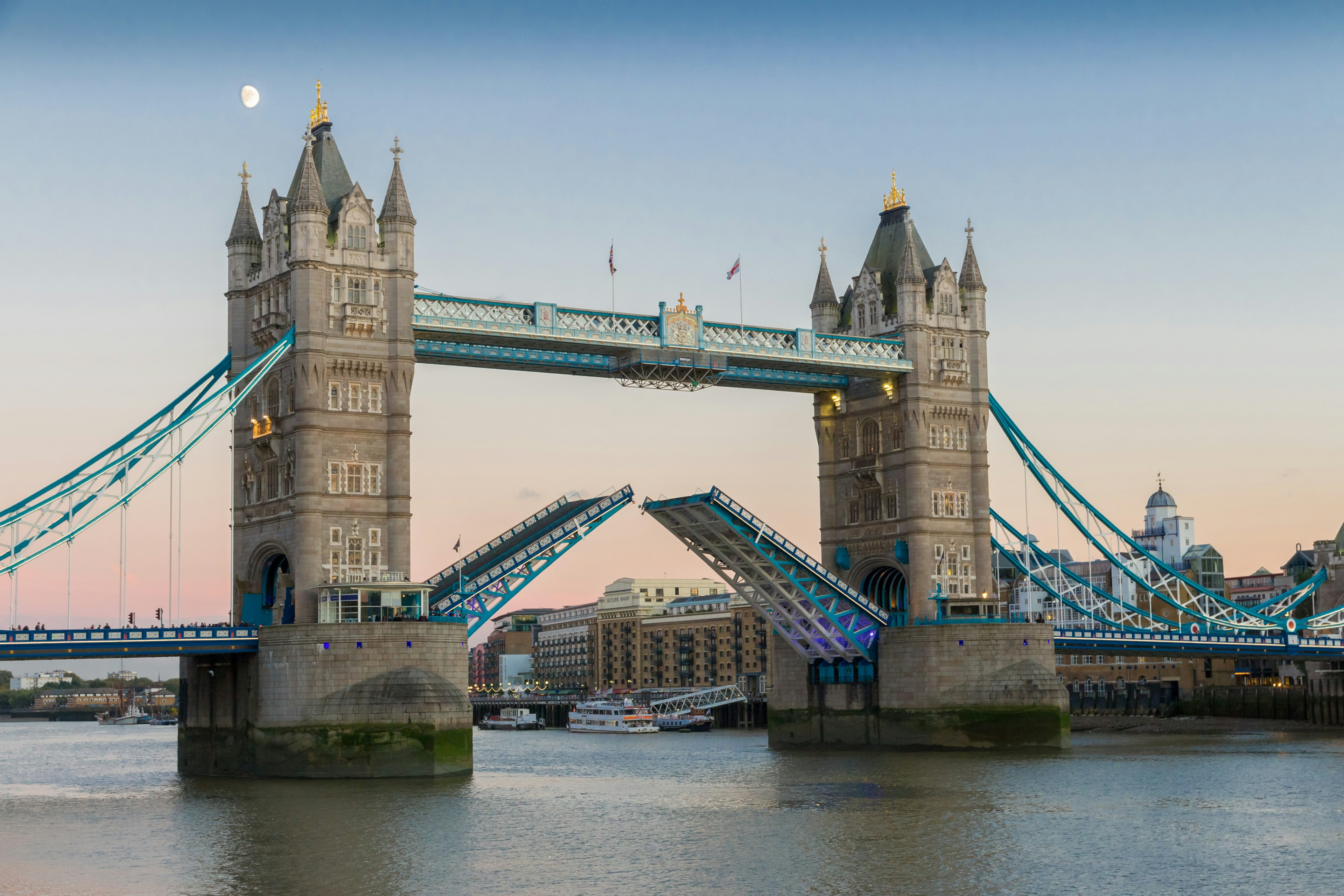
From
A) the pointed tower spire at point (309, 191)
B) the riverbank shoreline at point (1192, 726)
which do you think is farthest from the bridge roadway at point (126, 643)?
the riverbank shoreline at point (1192, 726)

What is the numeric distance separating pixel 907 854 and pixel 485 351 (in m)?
31.8

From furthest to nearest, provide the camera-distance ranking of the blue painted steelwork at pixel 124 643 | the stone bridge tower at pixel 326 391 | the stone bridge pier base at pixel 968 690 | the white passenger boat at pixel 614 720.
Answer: the white passenger boat at pixel 614 720
the stone bridge pier base at pixel 968 690
the stone bridge tower at pixel 326 391
the blue painted steelwork at pixel 124 643

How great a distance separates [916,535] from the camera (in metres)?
73.1

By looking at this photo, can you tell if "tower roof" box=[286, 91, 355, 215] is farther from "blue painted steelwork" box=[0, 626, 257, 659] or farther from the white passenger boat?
the white passenger boat

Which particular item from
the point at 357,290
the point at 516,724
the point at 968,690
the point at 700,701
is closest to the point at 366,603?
the point at 357,290

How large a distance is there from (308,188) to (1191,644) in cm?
4771

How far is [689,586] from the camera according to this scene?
192m

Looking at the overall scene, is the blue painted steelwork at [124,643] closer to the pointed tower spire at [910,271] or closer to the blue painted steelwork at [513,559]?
the blue painted steelwork at [513,559]

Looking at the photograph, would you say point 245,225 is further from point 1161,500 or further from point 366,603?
point 1161,500

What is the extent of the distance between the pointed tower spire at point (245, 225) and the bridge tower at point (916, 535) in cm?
2666

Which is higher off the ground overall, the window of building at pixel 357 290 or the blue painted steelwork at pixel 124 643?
the window of building at pixel 357 290

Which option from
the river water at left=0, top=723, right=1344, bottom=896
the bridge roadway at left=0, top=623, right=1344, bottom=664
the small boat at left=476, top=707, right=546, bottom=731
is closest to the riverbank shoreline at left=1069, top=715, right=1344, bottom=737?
the river water at left=0, top=723, right=1344, bottom=896

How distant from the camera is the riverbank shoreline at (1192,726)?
10194 centimetres

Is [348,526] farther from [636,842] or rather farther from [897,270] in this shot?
[897,270]
